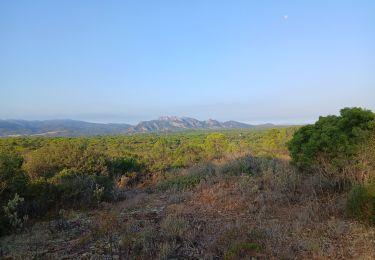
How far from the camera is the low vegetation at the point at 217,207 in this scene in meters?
5.26

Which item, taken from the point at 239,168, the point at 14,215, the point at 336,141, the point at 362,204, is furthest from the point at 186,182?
the point at 362,204

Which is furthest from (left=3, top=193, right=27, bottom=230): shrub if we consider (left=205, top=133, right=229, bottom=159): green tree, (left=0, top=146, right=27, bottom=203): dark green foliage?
(left=205, top=133, right=229, bottom=159): green tree

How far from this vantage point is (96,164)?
1327 centimetres

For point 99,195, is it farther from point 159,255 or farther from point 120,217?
point 159,255

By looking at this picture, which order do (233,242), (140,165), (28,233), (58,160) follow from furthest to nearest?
(140,165) → (58,160) → (28,233) → (233,242)

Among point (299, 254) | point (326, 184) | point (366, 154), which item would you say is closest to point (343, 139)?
point (366, 154)

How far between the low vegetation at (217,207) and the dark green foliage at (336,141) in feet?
0.09

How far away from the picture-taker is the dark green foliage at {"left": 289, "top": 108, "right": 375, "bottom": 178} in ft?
29.2

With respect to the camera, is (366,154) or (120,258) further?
(366,154)

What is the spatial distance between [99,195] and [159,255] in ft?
16.0

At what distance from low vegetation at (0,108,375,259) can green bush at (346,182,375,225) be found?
0.02m

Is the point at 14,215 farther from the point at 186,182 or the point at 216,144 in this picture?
the point at 216,144

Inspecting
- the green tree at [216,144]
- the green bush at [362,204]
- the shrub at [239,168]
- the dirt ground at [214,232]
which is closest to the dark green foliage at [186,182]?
the shrub at [239,168]

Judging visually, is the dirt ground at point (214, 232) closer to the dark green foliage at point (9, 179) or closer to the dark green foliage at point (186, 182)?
the dark green foliage at point (9, 179)
